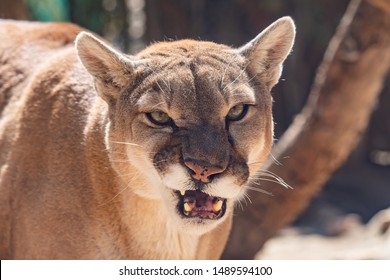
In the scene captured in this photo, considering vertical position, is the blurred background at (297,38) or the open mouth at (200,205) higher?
the open mouth at (200,205)

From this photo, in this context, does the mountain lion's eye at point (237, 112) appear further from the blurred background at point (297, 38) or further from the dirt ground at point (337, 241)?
the blurred background at point (297, 38)

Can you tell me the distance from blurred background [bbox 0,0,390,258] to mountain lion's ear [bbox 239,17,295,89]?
5846 millimetres

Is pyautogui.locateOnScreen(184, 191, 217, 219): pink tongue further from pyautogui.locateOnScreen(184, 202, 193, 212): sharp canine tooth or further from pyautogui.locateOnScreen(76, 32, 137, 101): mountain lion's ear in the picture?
pyautogui.locateOnScreen(76, 32, 137, 101): mountain lion's ear

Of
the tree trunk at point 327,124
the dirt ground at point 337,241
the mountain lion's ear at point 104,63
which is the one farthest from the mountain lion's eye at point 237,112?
the dirt ground at point 337,241

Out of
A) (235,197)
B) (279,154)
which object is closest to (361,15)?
(279,154)

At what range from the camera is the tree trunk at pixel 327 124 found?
7.54 m

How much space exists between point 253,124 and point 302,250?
17.1 ft

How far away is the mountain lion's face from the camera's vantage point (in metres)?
4.34

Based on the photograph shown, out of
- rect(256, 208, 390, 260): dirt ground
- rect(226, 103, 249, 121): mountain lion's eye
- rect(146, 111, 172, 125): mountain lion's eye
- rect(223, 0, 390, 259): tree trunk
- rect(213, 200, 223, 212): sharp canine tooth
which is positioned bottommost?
rect(256, 208, 390, 260): dirt ground

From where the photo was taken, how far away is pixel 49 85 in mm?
5305

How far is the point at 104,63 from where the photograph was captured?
4.78 metres

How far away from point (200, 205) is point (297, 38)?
27.3ft

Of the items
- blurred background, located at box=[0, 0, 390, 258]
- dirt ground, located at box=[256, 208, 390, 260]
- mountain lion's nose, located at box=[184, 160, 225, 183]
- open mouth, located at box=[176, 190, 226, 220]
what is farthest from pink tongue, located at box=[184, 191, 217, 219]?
blurred background, located at box=[0, 0, 390, 258]
